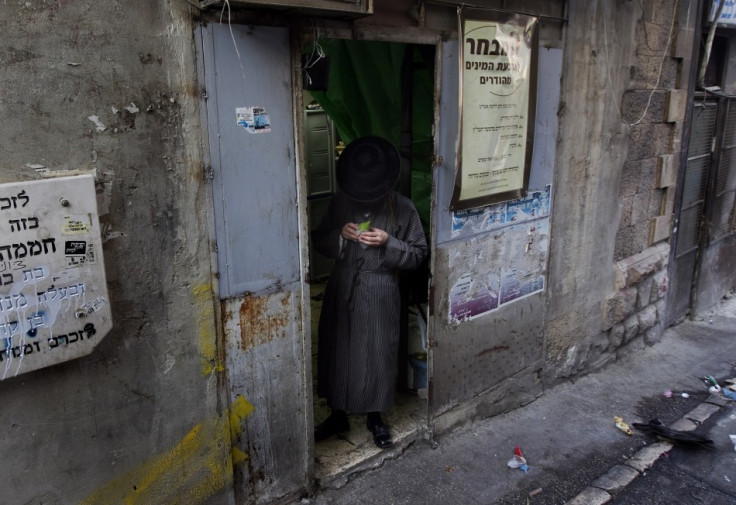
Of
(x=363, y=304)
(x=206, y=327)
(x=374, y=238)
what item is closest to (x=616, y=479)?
(x=363, y=304)

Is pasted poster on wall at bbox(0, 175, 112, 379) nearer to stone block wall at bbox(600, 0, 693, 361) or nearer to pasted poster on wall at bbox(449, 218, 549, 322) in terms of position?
pasted poster on wall at bbox(449, 218, 549, 322)

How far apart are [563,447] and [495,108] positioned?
2377 mm

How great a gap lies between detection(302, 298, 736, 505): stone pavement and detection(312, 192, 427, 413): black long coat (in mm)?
499

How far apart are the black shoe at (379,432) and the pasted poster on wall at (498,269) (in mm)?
844

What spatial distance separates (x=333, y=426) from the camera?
402 centimetres

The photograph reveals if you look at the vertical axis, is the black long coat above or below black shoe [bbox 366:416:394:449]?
above

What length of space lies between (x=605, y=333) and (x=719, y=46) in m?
3.30

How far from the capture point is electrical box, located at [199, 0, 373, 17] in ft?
8.08

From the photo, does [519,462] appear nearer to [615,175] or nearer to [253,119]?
[615,175]

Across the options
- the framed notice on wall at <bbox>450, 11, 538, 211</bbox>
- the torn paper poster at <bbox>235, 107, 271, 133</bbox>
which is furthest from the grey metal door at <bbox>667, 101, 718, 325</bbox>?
the torn paper poster at <bbox>235, 107, 271, 133</bbox>

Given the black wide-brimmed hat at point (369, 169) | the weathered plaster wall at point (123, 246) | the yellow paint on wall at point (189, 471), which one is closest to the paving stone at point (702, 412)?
the black wide-brimmed hat at point (369, 169)

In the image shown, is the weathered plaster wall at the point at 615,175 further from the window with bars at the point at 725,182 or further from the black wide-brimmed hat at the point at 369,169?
the black wide-brimmed hat at the point at 369,169

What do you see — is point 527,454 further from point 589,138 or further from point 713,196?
point 713,196

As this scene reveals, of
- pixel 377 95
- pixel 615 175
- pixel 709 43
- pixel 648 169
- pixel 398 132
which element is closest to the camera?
pixel 377 95
